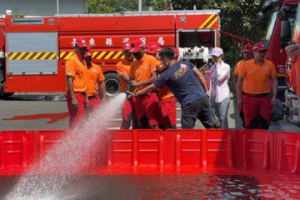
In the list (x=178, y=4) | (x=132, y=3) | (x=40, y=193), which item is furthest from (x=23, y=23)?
(x=132, y=3)

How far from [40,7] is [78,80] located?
54.8m

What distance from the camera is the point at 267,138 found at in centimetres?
942

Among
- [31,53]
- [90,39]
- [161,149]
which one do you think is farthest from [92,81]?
[31,53]

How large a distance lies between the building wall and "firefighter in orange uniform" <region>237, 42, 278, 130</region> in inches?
2113

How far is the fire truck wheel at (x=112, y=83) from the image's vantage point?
2308cm

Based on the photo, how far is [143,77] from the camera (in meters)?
10.6

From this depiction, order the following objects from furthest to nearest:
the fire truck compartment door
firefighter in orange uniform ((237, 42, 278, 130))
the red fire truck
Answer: the fire truck compartment door
the red fire truck
firefighter in orange uniform ((237, 42, 278, 130))

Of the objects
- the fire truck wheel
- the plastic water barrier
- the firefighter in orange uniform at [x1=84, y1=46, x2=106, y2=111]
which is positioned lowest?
the plastic water barrier

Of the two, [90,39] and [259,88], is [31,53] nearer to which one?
[90,39]

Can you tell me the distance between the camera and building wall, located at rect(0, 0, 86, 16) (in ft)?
205

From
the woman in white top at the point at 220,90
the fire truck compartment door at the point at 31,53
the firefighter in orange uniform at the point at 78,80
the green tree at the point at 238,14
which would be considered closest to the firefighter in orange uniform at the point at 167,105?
the firefighter in orange uniform at the point at 78,80

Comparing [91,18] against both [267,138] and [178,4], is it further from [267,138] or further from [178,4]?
[267,138]

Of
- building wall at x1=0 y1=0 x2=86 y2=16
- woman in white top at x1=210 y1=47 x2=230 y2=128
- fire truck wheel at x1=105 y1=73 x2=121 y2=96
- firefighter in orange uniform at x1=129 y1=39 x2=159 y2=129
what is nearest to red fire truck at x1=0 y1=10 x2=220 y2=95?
fire truck wheel at x1=105 y1=73 x2=121 y2=96

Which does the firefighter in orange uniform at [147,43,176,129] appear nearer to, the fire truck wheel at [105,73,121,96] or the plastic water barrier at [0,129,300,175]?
the plastic water barrier at [0,129,300,175]
